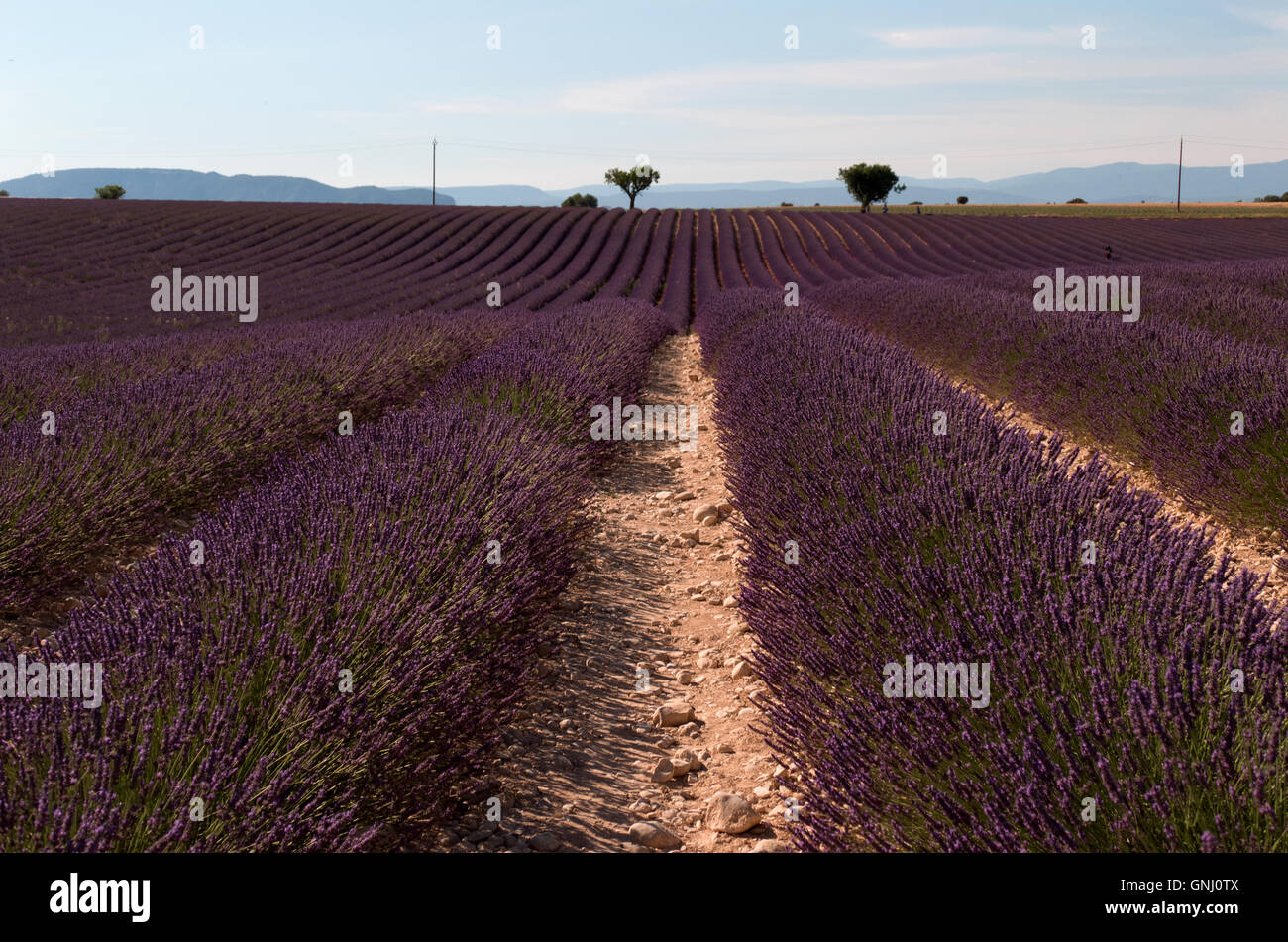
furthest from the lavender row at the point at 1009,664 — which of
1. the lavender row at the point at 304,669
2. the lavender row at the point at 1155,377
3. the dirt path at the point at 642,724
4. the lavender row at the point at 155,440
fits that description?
the lavender row at the point at 155,440

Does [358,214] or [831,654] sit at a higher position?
[358,214]

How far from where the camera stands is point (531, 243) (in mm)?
25000

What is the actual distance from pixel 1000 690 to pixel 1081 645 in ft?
0.57

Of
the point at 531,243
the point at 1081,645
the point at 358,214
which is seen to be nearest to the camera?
the point at 1081,645

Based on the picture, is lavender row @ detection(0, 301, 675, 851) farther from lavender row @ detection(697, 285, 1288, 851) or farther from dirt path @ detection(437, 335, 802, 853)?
lavender row @ detection(697, 285, 1288, 851)

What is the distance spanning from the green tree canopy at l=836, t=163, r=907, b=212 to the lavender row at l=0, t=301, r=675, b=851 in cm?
4827

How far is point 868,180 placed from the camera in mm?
47531

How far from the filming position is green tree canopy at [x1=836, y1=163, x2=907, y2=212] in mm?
47500

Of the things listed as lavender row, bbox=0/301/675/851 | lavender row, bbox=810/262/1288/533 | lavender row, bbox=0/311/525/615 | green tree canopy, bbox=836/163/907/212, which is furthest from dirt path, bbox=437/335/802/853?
green tree canopy, bbox=836/163/907/212

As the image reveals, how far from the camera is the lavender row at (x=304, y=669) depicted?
1459mm

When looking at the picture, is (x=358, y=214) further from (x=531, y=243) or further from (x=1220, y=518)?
(x=1220, y=518)

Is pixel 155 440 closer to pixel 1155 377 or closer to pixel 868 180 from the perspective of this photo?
pixel 1155 377

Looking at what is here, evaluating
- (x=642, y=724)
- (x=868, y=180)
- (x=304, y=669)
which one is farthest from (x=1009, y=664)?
(x=868, y=180)

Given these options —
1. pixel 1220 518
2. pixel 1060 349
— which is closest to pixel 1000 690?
pixel 1220 518
